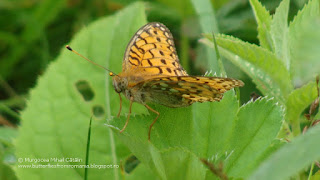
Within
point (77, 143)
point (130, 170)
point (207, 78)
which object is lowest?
point (130, 170)

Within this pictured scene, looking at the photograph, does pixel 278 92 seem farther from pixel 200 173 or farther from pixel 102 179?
pixel 102 179

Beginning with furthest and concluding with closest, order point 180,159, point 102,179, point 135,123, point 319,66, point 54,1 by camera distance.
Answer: point 54,1, point 102,179, point 135,123, point 180,159, point 319,66

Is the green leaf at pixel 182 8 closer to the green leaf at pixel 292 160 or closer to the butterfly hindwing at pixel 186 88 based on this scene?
the butterfly hindwing at pixel 186 88

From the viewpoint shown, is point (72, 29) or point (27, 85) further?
point (72, 29)

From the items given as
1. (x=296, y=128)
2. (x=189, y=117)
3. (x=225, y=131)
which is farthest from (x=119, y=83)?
(x=296, y=128)

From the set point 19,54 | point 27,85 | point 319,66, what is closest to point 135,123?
point 319,66

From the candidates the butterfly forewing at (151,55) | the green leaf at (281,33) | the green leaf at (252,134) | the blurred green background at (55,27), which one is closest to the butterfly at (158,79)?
the butterfly forewing at (151,55)

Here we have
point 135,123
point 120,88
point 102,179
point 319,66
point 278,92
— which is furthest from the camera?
point 120,88

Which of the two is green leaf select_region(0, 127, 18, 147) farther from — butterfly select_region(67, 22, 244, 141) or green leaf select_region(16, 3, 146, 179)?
butterfly select_region(67, 22, 244, 141)
